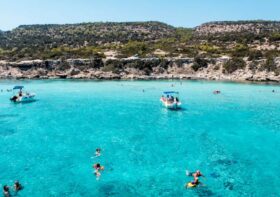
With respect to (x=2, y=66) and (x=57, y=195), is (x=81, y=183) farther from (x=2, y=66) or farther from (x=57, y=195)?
(x=2, y=66)

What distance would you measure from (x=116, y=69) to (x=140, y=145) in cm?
6028

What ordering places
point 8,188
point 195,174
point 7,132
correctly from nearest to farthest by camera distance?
point 8,188
point 195,174
point 7,132

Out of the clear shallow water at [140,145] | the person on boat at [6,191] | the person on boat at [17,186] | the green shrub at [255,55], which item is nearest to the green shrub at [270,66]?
the green shrub at [255,55]

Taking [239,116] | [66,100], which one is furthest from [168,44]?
[239,116]

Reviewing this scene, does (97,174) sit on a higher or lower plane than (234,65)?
lower

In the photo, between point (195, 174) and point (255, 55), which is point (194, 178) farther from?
point (255, 55)

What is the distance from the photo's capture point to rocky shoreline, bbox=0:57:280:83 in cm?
8594

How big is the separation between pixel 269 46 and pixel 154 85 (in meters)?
42.6

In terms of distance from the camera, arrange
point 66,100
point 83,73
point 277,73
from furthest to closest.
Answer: point 83,73
point 277,73
point 66,100

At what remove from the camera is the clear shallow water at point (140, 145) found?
22.2 m

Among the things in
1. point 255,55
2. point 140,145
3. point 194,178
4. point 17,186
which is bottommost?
point 17,186

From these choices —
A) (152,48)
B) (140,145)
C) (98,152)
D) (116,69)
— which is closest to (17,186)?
(98,152)

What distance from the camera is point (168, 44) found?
364 feet

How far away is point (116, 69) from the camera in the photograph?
89.2 metres
